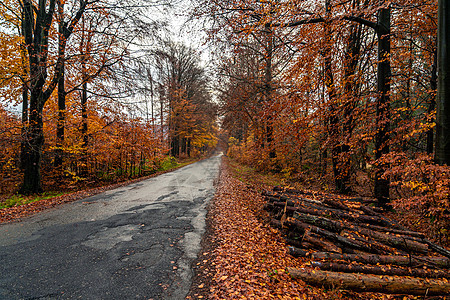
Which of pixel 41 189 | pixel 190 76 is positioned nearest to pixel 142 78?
pixel 41 189

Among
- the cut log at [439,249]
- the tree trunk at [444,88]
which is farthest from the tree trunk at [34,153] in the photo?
the tree trunk at [444,88]

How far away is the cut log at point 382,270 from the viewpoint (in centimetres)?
361

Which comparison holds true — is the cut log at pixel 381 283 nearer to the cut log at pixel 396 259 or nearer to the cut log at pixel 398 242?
the cut log at pixel 396 259

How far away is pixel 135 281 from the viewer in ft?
10.4

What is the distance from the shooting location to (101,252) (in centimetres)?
391

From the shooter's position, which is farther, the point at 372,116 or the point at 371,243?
the point at 372,116

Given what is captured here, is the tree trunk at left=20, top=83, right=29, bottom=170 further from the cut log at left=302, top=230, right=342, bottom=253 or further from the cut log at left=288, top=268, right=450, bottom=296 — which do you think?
the cut log at left=288, top=268, right=450, bottom=296

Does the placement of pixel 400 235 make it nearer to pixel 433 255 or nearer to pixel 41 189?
pixel 433 255

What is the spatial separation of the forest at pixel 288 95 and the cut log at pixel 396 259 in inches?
38.9

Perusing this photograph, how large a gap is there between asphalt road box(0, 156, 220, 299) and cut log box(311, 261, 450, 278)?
2709 mm

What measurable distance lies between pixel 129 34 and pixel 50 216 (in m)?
9.61

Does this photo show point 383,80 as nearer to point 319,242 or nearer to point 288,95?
point 288,95

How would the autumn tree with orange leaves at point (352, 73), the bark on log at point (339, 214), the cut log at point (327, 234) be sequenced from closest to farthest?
the cut log at point (327, 234), the bark on log at point (339, 214), the autumn tree with orange leaves at point (352, 73)

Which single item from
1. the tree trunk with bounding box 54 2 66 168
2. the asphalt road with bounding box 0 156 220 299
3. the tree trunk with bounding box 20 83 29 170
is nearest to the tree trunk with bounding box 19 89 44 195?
the tree trunk with bounding box 20 83 29 170
